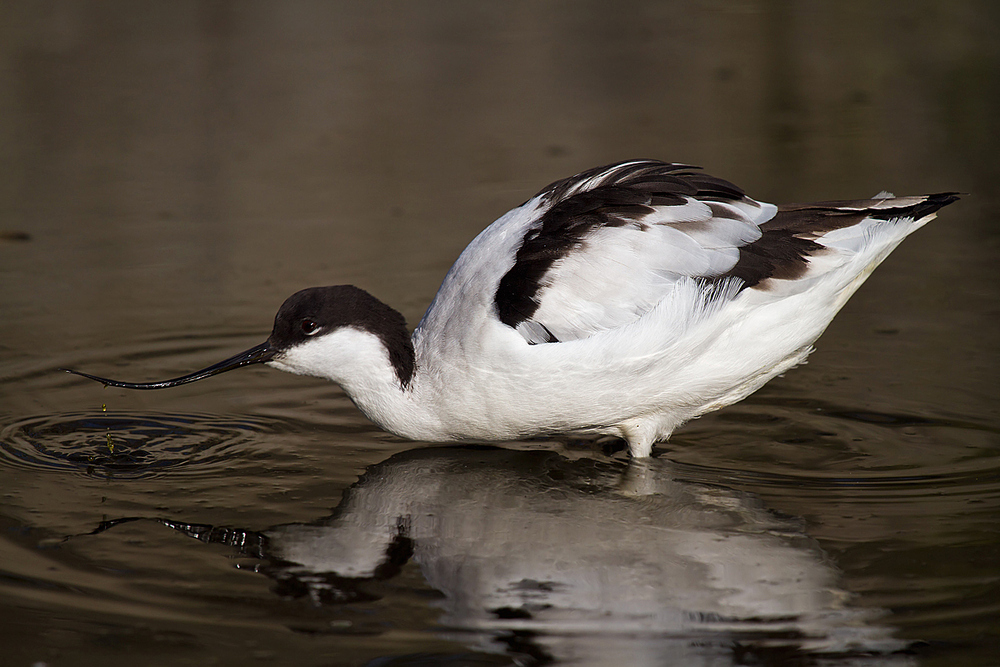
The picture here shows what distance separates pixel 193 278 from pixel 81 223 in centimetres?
177

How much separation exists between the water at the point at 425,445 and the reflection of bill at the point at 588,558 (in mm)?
19

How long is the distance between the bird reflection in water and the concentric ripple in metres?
0.68

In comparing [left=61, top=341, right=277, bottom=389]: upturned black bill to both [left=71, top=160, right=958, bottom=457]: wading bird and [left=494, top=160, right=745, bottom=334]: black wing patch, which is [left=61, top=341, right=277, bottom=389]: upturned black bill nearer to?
[left=71, top=160, right=958, bottom=457]: wading bird

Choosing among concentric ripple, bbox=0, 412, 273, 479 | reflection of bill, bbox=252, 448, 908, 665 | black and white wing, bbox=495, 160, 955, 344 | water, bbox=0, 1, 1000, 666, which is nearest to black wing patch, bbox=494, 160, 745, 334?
black and white wing, bbox=495, 160, 955, 344

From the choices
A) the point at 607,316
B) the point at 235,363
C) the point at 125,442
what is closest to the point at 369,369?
the point at 235,363

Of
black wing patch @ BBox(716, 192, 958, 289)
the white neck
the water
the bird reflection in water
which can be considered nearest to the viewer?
the bird reflection in water

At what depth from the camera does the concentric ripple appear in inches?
224

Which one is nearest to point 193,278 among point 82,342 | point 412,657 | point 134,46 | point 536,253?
point 82,342

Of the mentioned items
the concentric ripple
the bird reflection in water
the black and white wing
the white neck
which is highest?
the black and white wing

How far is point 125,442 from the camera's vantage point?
5.95 meters

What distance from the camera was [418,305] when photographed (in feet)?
25.4

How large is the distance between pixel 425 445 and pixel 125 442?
154cm

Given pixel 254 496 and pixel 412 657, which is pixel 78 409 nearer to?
pixel 254 496

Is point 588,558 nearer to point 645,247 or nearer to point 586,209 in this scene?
point 645,247
